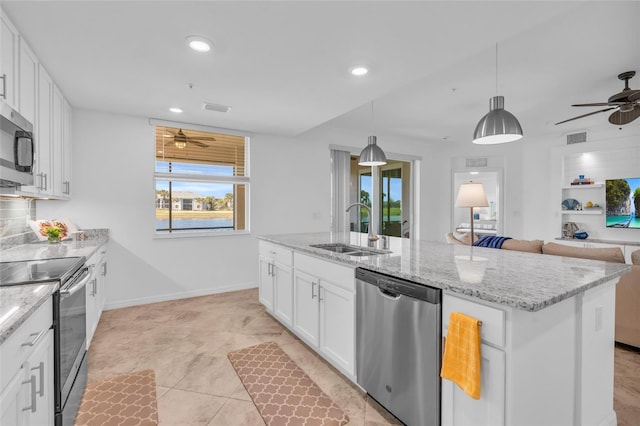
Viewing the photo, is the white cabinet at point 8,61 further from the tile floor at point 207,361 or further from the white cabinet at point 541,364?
the white cabinet at point 541,364

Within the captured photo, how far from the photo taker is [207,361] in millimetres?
2578

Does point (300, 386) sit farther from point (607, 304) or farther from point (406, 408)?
point (607, 304)

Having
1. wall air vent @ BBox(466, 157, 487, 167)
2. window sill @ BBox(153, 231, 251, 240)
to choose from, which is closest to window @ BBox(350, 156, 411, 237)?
wall air vent @ BBox(466, 157, 487, 167)

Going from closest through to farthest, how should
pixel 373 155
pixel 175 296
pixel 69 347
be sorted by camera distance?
1. pixel 69 347
2. pixel 373 155
3. pixel 175 296

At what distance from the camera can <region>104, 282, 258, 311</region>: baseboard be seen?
3.93 meters

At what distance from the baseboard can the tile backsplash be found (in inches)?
48.8

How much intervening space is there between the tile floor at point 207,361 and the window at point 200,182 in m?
1.25

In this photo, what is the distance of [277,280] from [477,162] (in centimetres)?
556

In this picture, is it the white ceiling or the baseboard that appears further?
the baseboard

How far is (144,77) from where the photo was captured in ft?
9.26

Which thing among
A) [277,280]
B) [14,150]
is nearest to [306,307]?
[277,280]

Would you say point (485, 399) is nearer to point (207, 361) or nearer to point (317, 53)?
point (207, 361)

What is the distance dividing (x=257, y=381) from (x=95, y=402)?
103cm

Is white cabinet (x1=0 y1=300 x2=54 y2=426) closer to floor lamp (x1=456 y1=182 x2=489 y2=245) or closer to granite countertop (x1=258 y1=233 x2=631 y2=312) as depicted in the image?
granite countertop (x1=258 y1=233 x2=631 y2=312)
